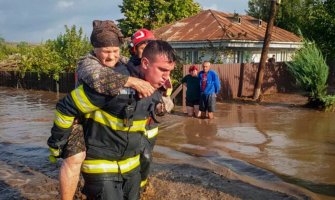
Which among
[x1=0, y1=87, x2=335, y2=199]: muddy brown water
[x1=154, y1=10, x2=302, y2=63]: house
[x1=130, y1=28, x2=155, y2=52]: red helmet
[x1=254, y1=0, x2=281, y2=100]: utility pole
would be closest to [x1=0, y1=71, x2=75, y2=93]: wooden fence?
[x1=154, y1=10, x2=302, y2=63]: house

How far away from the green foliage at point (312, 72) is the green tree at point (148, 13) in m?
25.0

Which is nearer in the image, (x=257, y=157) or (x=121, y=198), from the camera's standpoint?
(x=121, y=198)

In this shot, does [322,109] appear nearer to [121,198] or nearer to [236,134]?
[236,134]

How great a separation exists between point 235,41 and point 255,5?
27393 millimetres

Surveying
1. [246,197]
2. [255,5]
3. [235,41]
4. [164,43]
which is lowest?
[246,197]

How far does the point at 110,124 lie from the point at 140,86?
1.12ft

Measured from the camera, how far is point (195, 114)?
1312 cm

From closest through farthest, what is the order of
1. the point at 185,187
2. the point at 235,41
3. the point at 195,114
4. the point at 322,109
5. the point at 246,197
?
the point at 246,197 < the point at 185,187 < the point at 195,114 < the point at 322,109 < the point at 235,41

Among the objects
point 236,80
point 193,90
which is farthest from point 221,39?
point 193,90

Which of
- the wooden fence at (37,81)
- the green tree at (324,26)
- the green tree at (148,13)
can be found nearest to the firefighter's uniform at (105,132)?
the green tree at (324,26)

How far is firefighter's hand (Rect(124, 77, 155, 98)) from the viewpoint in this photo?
9.75 ft

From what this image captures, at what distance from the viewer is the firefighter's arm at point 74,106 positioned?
2.97 meters

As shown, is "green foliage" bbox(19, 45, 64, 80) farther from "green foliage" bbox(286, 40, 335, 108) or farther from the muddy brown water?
"green foliage" bbox(286, 40, 335, 108)

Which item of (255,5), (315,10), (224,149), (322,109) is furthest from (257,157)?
(255,5)
